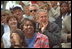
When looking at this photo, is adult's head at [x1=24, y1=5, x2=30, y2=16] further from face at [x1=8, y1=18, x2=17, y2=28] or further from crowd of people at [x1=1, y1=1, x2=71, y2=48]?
face at [x1=8, y1=18, x2=17, y2=28]

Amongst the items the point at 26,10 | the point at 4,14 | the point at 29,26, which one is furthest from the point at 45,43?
the point at 4,14

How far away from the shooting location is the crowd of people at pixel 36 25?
2619mm

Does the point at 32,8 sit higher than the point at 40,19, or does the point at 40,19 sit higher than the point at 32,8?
the point at 32,8

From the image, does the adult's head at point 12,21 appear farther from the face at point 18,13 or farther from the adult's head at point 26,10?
the adult's head at point 26,10

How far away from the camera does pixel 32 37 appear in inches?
104

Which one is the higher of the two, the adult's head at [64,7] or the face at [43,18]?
the adult's head at [64,7]

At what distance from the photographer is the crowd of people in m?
2.62

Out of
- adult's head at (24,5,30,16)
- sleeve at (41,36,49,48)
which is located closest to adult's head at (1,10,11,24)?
adult's head at (24,5,30,16)

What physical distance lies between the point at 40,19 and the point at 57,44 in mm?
457

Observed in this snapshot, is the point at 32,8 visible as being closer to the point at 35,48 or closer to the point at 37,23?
the point at 37,23

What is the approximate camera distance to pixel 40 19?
2643mm

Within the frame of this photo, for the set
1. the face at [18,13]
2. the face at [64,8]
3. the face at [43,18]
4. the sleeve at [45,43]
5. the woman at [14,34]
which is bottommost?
the sleeve at [45,43]

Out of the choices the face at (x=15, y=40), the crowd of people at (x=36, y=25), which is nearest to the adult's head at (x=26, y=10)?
the crowd of people at (x=36, y=25)

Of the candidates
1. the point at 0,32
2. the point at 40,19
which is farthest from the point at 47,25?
the point at 0,32
